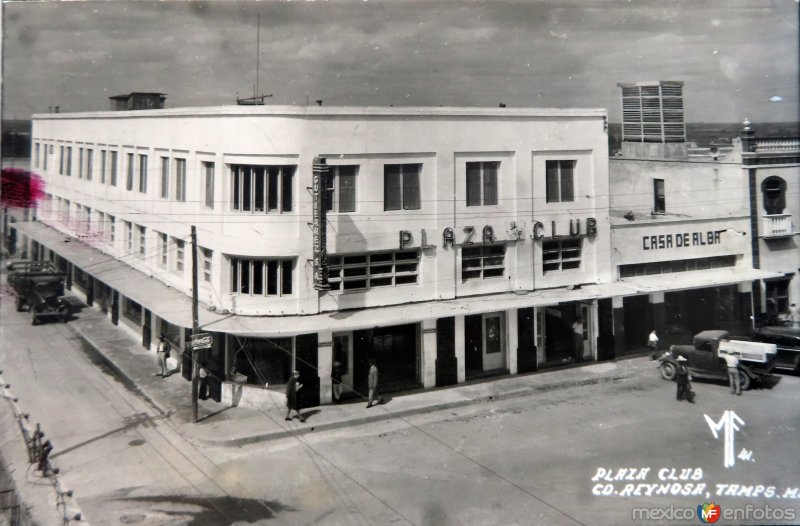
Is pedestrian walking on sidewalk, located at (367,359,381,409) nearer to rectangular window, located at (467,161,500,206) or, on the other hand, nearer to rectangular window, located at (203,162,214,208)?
rectangular window, located at (467,161,500,206)

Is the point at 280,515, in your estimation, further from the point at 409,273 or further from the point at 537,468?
the point at 409,273

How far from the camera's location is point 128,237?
26891 millimetres

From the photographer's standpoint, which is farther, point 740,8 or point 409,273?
point 409,273

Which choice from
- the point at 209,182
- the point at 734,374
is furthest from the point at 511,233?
the point at 209,182

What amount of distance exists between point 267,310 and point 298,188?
3812 mm

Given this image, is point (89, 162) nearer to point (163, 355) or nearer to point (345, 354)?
point (163, 355)

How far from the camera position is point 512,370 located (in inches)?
903

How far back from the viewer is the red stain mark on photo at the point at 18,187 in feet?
59.3

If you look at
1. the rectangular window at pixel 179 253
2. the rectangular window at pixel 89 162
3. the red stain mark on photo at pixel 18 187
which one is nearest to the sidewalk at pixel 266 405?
the rectangular window at pixel 179 253

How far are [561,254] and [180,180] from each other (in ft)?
45.7

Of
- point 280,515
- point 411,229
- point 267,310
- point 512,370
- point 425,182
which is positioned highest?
point 425,182

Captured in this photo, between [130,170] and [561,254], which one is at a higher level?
[130,170]

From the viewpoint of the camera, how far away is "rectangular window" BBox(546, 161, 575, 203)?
77.5ft

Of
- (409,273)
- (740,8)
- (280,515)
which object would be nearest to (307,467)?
(280,515)
